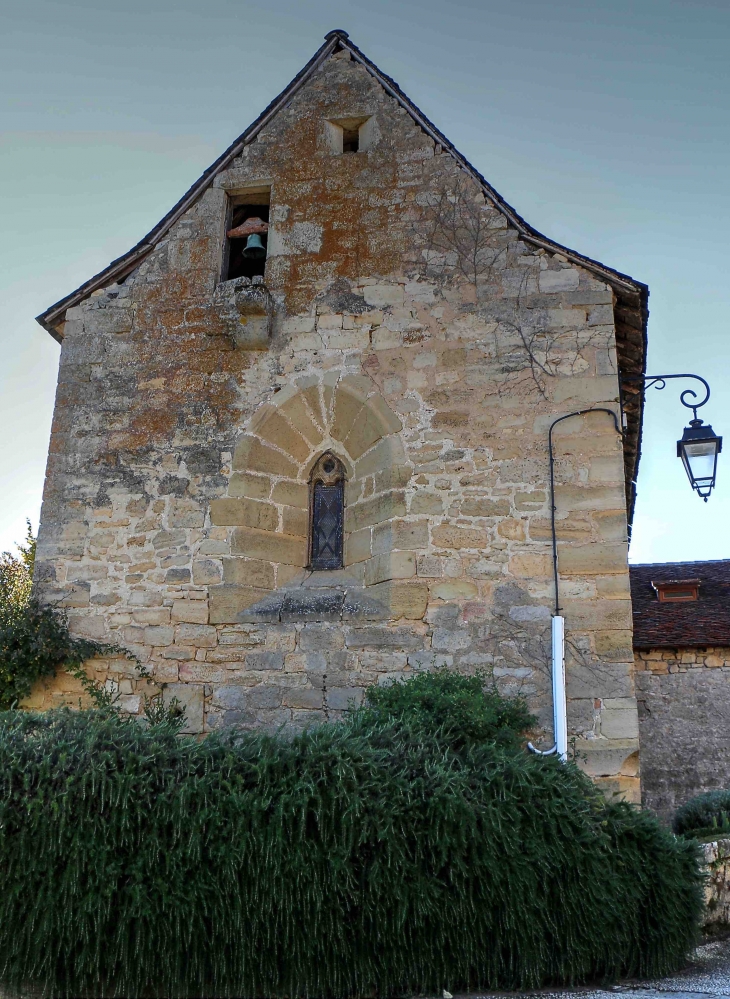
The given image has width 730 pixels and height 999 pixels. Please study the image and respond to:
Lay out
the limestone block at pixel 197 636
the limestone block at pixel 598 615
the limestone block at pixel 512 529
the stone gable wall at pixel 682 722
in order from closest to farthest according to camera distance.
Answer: the limestone block at pixel 598 615, the limestone block at pixel 512 529, the limestone block at pixel 197 636, the stone gable wall at pixel 682 722

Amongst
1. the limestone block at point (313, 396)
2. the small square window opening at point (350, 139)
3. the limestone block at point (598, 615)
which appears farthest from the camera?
the small square window opening at point (350, 139)

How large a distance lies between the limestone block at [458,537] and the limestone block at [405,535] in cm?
9

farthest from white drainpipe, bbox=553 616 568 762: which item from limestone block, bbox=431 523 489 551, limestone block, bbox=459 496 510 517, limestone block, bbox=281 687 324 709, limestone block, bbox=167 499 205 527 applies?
limestone block, bbox=167 499 205 527

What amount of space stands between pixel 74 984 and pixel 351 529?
411 cm

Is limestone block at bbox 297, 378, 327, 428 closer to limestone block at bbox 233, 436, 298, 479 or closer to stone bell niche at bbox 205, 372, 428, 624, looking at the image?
stone bell niche at bbox 205, 372, 428, 624

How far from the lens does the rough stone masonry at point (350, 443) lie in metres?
7.07

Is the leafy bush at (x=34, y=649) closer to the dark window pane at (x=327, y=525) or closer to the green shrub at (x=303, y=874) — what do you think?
the dark window pane at (x=327, y=525)

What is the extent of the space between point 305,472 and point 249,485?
0.54 meters

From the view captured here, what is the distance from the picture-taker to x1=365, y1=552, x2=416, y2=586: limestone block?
7234 millimetres

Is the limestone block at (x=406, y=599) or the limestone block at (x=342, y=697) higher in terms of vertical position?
the limestone block at (x=406, y=599)

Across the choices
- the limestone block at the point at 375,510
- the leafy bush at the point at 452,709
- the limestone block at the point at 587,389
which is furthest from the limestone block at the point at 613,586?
the limestone block at the point at 375,510

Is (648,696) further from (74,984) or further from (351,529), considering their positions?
(74,984)

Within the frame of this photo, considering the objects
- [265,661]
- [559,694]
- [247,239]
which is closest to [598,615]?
[559,694]

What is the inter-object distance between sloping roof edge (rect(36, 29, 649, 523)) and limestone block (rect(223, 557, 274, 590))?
3.06 meters
